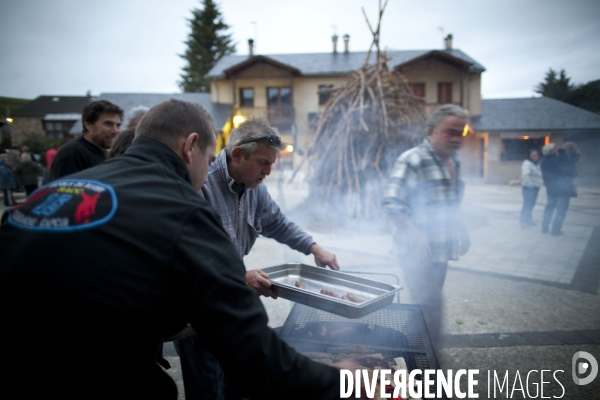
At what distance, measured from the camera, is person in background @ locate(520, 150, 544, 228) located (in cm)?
749

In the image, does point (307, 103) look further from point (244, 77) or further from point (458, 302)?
point (458, 302)

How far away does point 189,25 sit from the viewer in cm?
3123

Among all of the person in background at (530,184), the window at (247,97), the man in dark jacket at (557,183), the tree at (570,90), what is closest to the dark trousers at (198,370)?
the tree at (570,90)

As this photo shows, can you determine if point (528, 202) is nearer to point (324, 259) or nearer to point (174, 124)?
point (324, 259)

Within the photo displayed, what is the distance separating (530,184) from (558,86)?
8.70 ft

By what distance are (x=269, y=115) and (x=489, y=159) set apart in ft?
40.8

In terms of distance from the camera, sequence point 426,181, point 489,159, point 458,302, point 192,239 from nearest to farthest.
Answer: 1. point 192,239
2. point 426,181
3. point 458,302
4. point 489,159

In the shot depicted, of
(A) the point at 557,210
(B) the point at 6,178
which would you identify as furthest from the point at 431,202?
(B) the point at 6,178

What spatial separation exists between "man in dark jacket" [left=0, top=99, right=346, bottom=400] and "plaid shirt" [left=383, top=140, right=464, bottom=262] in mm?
1887

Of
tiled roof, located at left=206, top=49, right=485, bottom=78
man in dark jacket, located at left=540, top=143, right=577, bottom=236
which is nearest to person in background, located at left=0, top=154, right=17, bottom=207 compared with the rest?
tiled roof, located at left=206, top=49, right=485, bottom=78

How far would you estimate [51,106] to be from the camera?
35.7 metres

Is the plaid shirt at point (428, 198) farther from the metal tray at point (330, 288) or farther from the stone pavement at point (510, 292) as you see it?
the metal tray at point (330, 288)

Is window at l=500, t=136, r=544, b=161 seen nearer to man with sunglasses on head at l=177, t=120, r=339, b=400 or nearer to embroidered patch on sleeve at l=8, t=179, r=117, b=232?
man with sunglasses on head at l=177, t=120, r=339, b=400

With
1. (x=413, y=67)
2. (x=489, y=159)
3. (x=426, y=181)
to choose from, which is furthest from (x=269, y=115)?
(x=426, y=181)
